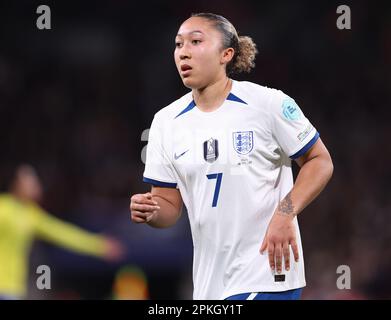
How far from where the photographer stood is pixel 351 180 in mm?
11492

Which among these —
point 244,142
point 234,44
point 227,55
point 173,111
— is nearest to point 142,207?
point 244,142

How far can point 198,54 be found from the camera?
15.9ft

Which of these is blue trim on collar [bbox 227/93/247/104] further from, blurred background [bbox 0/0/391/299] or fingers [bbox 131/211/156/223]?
blurred background [bbox 0/0/391/299]

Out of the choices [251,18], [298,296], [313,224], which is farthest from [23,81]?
[298,296]

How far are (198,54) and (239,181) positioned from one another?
73 cm

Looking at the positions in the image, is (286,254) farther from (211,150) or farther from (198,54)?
(198,54)

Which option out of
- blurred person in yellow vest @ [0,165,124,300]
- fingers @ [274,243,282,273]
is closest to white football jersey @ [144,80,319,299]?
fingers @ [274,243,282,273]

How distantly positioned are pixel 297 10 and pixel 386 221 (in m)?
3.84

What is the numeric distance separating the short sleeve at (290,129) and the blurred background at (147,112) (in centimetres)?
526

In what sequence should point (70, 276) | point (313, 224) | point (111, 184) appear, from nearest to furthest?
1. point (70, 276)
2. point (313, 224)
3. point (111, 184)

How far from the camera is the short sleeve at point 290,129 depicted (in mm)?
4711

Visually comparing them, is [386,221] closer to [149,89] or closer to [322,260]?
[322,260]

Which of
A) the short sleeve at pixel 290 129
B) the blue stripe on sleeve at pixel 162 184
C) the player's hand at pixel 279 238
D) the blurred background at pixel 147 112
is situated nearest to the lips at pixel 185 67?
the short sleeve at pixel 290 129

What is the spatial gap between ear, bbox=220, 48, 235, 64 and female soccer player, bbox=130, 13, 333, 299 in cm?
1
